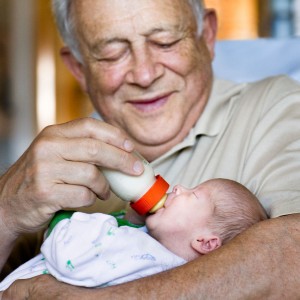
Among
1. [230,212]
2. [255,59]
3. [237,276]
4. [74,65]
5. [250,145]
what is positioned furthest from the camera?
[255,59]

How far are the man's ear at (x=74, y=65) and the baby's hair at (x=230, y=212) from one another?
37.5 inches

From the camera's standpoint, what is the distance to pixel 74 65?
8.05 ft

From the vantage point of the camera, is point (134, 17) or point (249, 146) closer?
point (249, 146)

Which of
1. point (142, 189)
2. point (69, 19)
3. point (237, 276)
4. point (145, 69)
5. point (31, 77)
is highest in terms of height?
point (69, 19)

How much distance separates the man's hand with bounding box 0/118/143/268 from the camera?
1557mm

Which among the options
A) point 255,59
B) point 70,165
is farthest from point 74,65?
point 70,165

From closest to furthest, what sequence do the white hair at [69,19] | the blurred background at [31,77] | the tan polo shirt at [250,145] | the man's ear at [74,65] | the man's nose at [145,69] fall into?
the tan polo shirt at [250,145], the man's nose at [145,69], the white hair at [69,19], the man's ear at [74,65], the blurred background at [31,77]

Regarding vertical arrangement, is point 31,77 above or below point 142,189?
below

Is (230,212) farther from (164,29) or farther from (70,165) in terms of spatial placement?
(164,29)

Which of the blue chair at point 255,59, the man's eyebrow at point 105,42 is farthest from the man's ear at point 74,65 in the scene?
the blue chair at point 255,59

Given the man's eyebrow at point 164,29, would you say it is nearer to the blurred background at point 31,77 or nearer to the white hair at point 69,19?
the white hair at point 69,19

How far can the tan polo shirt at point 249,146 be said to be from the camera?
5.65 feet

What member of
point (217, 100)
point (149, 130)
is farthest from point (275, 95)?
point (149, 130)

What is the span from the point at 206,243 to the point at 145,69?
652 millimetres
